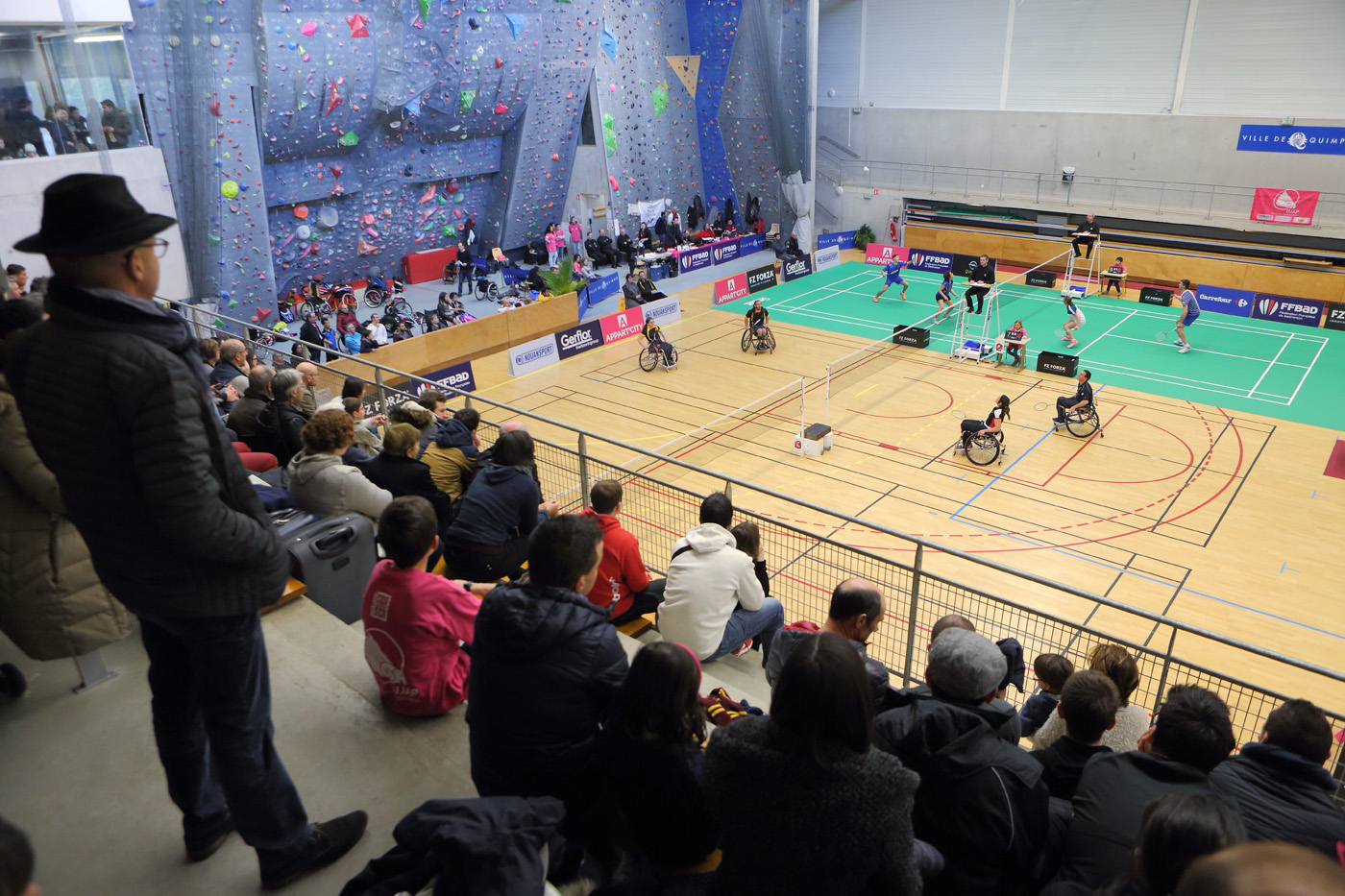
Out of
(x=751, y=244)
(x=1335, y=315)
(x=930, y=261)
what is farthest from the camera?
(x=751, y=244)

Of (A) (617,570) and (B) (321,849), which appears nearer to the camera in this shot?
(B) (321,849)

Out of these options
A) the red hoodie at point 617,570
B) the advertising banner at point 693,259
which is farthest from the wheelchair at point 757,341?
the red hoodie at point 617,570

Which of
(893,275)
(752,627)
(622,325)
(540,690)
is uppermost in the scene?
(540,690)

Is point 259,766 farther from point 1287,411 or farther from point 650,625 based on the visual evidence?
point 1287,411

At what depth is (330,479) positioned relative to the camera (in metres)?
5.43

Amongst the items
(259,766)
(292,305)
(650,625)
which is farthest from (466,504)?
(292,305)

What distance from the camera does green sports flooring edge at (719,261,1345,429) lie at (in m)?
17.5

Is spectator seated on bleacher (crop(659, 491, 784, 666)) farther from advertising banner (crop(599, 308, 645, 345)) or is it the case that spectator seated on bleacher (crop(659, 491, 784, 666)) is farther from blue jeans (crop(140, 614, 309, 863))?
advertising banner (crop(599, 308, 645, 345))

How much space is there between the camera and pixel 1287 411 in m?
16.5

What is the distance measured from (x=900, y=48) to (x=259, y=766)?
1335 inches

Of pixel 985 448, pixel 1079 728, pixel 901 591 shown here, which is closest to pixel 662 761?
pixel 1079 728

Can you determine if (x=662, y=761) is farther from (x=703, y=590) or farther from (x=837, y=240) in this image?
(x=837, y=240)

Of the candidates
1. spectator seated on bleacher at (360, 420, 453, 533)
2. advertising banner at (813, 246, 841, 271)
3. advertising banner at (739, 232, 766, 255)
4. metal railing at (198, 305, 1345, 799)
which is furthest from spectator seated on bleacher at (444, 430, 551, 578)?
advertising banner at (739, 232, 766, 255)

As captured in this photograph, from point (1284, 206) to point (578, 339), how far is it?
64.3ft
